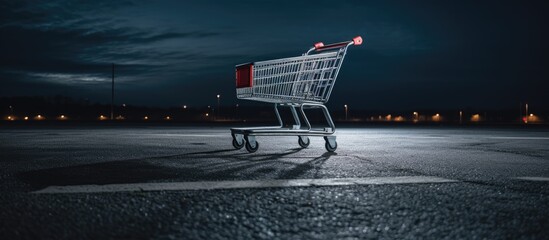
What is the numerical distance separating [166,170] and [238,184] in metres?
1.30

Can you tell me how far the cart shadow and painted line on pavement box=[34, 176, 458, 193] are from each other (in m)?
0.26

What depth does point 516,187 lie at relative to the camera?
13.0 feet

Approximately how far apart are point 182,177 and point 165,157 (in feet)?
7.08

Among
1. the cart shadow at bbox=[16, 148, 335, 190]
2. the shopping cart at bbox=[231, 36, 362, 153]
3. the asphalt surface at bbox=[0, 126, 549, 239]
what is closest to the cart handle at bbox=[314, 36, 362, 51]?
the shopping cart at bbox=[231, 36, 362, 153]

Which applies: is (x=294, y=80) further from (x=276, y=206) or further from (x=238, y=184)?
(x=276, y=206)

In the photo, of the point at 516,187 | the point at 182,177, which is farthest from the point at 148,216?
the point at 516,187

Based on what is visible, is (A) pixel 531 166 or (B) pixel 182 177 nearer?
(B) pixel 182 177

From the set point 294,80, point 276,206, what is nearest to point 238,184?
point 276,206

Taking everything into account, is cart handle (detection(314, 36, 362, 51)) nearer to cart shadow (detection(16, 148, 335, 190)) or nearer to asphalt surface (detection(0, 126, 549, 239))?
cart shadow (detection(16, 148, 335, 190))

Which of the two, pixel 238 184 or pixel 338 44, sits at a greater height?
pixel 338 44

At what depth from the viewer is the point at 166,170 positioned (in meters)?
5.01

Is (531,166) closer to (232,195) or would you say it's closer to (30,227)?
(232,195)

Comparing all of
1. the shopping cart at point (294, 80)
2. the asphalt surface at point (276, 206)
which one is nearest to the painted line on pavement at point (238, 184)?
the asphalt surface at point (276, 206)

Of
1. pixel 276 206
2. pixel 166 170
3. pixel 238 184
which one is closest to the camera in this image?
pixel 276 206
